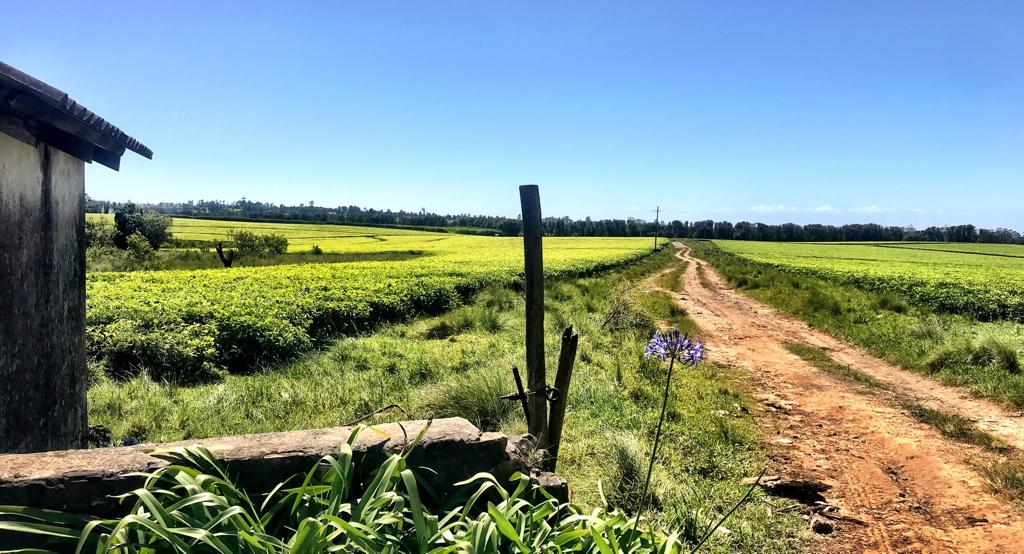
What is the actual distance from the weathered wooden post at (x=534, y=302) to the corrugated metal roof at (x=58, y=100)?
9.68 feet

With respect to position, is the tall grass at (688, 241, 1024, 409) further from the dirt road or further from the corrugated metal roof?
the corrugated metal roof

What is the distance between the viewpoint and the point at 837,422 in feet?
20.9

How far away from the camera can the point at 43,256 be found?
13.3 ft

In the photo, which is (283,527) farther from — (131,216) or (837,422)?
(131,216)

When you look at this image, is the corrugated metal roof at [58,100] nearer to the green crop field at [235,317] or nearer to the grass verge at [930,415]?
the green crop field at [235,317]

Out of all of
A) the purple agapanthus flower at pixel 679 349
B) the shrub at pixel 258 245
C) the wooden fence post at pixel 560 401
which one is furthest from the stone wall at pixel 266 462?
the shrub at pixel 258 245

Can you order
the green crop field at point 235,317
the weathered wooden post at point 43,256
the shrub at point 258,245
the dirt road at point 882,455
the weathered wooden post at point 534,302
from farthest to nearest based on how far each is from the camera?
the shrub at point 258,245 → the green crop field at point 235,317 → the dirt road at point 882,455 → the weathered wooden post at point 534,302 → the weathered wooden post at point 43,256

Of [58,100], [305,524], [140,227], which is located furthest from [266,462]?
[140,227]

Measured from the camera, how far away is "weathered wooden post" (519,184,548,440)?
367 centimetres

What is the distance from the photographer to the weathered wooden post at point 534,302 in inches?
144

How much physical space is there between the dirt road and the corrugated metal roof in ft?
18.9

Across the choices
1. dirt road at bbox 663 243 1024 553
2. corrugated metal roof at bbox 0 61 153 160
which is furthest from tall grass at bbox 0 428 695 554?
dirt road at bbox 663 243 1024 553

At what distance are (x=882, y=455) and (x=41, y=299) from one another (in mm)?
7664

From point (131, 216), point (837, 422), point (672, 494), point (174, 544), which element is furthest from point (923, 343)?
point (131, 216)
